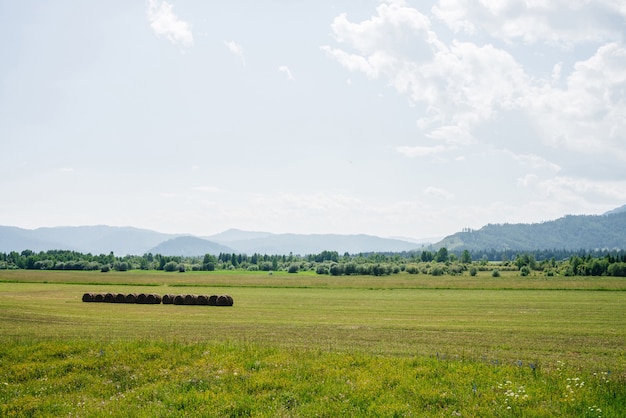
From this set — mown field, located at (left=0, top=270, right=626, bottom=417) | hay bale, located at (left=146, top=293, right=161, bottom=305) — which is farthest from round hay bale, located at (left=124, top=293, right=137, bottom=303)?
mown field, located at (left=0, top=270, right=626, bottom=417)

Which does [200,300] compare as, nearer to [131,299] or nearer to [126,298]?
[131,299]

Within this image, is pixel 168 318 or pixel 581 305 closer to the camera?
pixel 168 318

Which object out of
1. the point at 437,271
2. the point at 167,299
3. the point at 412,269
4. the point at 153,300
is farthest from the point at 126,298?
the point at 412,269

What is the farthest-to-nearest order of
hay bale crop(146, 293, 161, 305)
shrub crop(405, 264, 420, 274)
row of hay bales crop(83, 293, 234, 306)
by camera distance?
shrub crop(405, 264, 420, 274) < hay bale crop(146, 293, 161, 305) < row of hay bales crop(83, 293, 234, 306)

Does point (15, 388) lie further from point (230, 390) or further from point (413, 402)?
point (413, 402)

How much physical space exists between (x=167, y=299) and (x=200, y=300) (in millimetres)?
4750

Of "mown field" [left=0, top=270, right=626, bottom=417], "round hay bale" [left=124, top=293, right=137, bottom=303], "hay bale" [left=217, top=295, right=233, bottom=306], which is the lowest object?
"round hay bale" [left=124, top=293, right=137, bottom=303]

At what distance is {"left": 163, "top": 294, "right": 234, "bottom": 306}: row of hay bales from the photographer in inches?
2240

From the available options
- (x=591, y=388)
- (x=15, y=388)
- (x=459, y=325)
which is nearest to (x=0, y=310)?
(x=15, y=388)

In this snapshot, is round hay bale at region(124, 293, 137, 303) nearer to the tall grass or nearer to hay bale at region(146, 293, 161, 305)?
hay bale at region(146, 293, 161, 305)

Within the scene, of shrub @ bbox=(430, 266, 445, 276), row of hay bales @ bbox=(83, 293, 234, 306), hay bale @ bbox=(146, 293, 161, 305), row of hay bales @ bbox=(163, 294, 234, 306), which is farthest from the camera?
shrub @ bbox=(430, 266, 445, 276)

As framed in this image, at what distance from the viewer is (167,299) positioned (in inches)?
2352

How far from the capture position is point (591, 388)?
14.8 m

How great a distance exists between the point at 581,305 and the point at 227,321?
40222 millimetres
